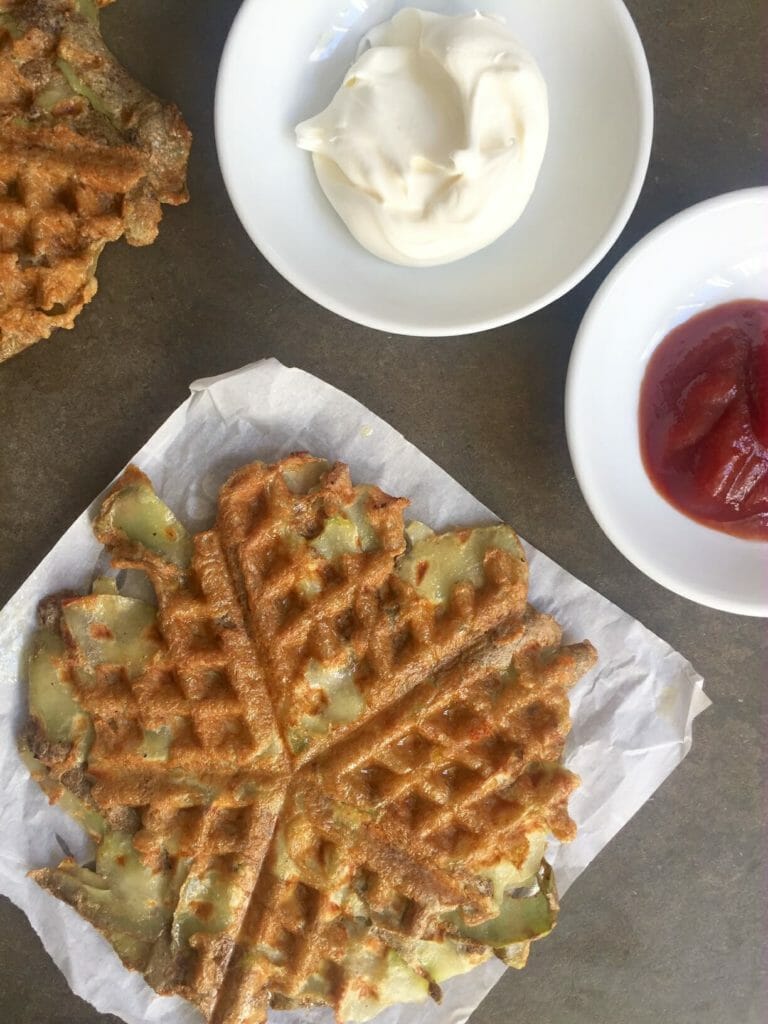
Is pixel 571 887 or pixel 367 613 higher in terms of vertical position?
pixel 367 613

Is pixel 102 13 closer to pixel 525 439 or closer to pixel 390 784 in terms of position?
pixel 525 439

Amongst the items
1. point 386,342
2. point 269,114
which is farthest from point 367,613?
point 269,114

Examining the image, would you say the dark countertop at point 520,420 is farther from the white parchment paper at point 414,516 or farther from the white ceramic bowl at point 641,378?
the white ceramic bowl at point 641,378

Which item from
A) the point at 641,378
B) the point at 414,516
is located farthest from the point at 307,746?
the point at 641,378

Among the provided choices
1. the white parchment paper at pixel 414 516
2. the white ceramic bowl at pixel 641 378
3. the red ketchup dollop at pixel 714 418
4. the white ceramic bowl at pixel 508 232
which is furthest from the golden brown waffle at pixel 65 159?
the red ketchup dollop at pixel 714 418

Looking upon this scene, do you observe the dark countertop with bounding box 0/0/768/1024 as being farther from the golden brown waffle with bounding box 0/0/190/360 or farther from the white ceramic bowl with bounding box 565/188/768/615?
the white ceramic bowl with bounding box 565/188/768/615
